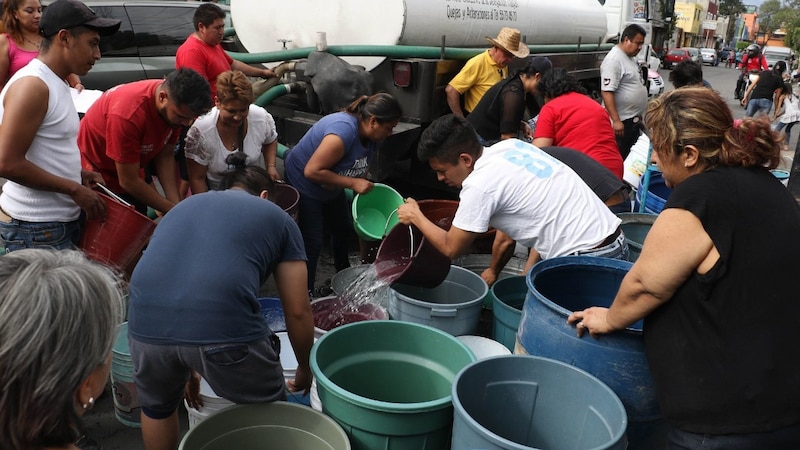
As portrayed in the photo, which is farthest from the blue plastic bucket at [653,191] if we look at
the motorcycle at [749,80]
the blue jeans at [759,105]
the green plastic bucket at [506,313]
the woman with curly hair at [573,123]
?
the motorcycle at [749,80]

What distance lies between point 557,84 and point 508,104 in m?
0.52

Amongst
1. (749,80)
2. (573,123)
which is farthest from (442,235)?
(749,80)

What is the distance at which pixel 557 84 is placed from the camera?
406 centimetres

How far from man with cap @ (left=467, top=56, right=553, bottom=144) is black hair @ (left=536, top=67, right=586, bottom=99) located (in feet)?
0.81

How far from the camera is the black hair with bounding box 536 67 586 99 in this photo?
405 cm

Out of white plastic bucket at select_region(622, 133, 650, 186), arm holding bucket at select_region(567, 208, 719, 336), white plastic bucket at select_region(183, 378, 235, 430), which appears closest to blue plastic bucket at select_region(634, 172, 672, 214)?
white plastic bucket at select_region(622, 133, 650, 186)

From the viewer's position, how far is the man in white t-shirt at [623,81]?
5.65 metres

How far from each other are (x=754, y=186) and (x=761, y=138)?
0.51 ft

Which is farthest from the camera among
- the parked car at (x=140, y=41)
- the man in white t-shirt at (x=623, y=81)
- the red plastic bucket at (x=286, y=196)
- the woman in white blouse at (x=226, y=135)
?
the parked car at (x=140, y=41)

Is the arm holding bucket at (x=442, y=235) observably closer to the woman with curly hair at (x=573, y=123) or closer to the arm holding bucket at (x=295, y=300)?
the arm holding bucket at (x=295, y=300)

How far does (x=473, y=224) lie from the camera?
2496 mm

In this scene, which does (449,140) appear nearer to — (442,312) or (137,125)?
(442,312)

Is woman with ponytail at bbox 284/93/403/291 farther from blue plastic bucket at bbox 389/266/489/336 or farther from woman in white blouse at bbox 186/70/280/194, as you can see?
blue plastic bucket at bbox 389/266/489/336

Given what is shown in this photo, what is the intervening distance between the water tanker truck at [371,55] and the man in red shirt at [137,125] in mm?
1965
